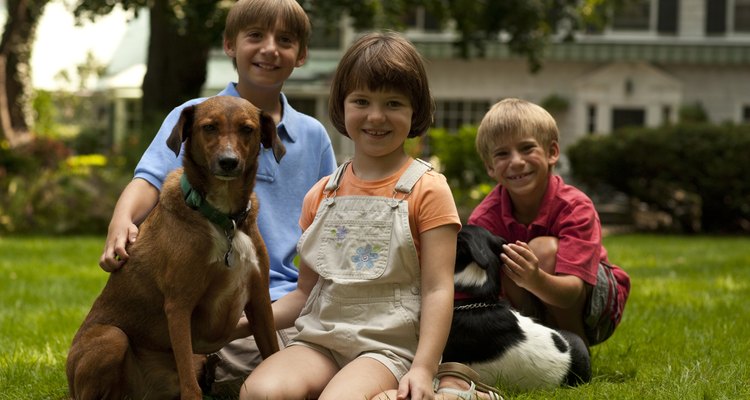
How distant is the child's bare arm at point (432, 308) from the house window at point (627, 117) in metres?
21.2

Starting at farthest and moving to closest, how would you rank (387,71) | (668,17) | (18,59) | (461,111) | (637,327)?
1. (461,111)
2. (668,17)
3. (18,59)
4. (637,327)
5. (387,71)

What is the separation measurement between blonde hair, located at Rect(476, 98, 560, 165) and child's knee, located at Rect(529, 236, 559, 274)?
536 mm

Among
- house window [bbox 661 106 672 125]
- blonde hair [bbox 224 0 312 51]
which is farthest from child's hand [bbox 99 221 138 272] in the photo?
house window [bbox 661 106 672 125]

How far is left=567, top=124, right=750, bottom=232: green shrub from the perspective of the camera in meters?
15.8

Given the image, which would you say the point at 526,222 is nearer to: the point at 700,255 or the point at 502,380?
the point at 502,380

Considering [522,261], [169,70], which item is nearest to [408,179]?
[522,261]

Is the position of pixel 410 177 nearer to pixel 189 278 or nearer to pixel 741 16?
pixel 189 278

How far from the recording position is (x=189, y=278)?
138 inches

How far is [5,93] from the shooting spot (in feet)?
60.6

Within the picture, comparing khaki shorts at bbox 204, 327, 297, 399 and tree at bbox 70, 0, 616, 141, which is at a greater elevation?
tree at bbox 70, 0, 616, 141

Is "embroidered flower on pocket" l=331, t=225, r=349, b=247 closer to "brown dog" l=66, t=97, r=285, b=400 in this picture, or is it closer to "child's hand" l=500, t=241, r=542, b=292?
"brown dog" l=66, t=97, r=285, b=400

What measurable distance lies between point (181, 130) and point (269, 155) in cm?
102

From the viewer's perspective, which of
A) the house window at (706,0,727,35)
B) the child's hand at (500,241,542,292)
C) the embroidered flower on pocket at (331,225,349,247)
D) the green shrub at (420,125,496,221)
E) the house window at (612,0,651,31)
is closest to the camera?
the embroidered flower on pocket at (331,225,349,247)

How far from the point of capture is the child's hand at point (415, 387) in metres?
3.30
